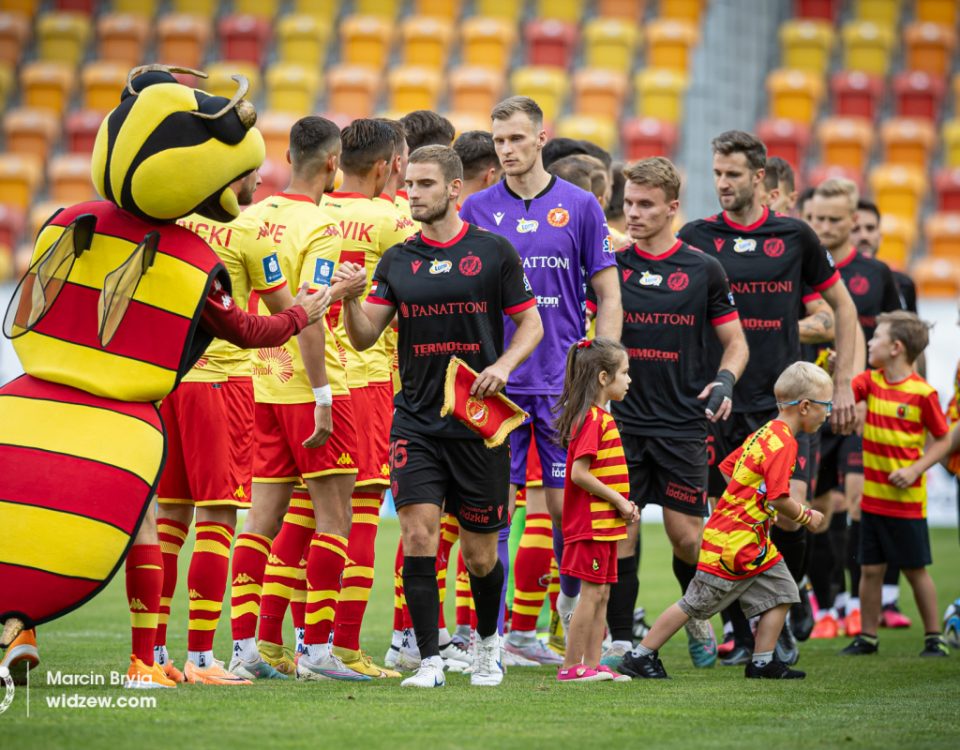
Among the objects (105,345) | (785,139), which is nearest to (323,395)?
(105,345)

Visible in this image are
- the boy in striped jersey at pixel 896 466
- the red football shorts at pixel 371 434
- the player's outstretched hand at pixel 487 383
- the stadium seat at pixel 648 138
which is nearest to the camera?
the player's outstretched hand at pixel 487 383

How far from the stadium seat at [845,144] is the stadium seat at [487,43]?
16.3 ft

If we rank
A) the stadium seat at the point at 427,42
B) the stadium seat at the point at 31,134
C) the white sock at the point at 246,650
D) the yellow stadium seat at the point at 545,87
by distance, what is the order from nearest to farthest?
1. the white sock at the point at 246,650
2. the yellow stadium seat at the point at 545,87
3. the stadium seat at the point at 31,134
4. the stadium seat at the point at 427,42

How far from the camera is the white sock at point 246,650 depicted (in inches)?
258

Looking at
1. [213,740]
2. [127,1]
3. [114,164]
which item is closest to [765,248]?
[114,164]

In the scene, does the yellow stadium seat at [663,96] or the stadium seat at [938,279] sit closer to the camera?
the stadium seat at [938,279]

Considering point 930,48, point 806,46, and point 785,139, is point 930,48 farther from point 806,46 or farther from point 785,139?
point 785,139

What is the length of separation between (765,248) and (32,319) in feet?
13.8

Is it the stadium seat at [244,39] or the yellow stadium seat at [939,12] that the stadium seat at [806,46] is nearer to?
the yellow stadium seat at [939,12]

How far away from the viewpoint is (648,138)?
19.8m

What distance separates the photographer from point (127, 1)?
23.8 meters

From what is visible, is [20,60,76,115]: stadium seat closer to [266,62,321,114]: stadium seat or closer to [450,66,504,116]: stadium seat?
[266,62,321,114]: stadium seat

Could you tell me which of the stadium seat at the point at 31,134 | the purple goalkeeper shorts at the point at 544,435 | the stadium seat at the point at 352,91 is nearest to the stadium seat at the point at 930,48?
the stadium seat at the point at 352,91

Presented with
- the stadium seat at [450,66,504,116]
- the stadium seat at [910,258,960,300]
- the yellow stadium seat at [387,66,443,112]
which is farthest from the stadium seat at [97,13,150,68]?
the stadium seat at [910,258,960,300]
